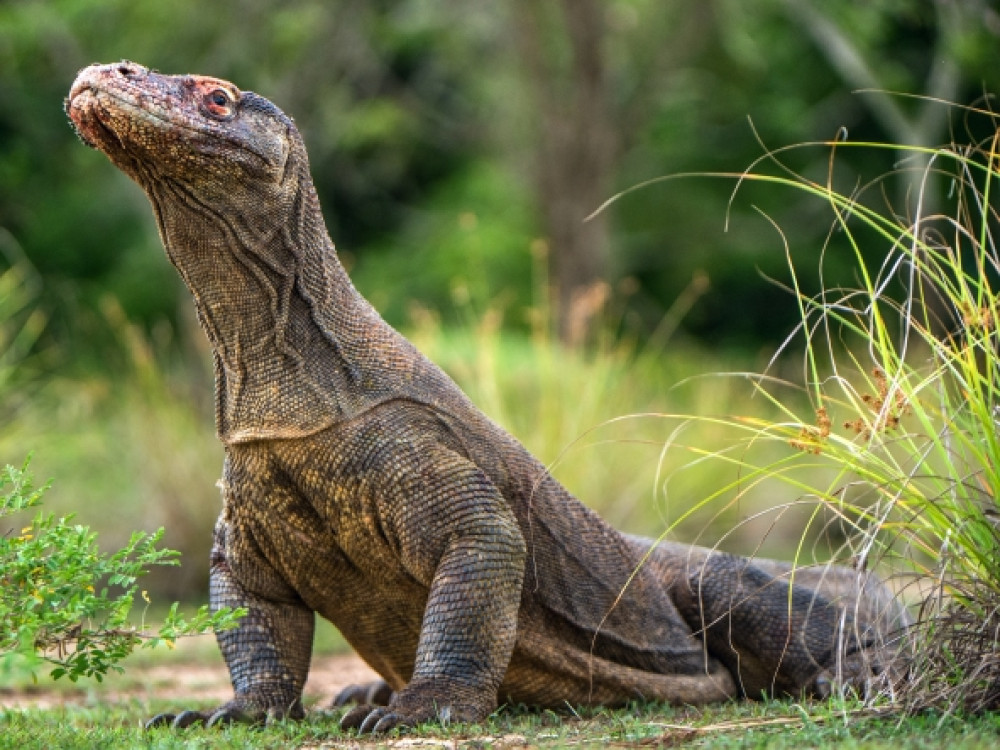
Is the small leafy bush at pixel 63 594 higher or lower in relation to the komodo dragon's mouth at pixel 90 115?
lower

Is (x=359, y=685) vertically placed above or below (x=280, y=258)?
below

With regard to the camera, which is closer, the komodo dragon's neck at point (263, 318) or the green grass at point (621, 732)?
the green grass at point (621, 732)

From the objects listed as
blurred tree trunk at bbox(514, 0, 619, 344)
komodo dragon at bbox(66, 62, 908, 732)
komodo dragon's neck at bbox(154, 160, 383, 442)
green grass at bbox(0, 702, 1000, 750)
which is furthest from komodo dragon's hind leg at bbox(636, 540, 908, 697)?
blurred tree trunk at bbox(514, 0, 619, 344)

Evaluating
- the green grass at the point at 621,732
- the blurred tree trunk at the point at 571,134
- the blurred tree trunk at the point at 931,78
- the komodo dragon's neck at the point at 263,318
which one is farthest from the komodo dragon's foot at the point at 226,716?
the blurred tree trunk at the point at 931,78

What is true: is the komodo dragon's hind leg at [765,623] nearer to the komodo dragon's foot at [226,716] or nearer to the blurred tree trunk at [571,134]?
the komodo dragon's foot at [226,716]

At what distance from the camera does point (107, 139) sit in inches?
185

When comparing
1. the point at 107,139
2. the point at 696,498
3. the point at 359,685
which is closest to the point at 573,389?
the point at 696,498

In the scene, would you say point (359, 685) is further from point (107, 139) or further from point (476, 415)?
point (107, 139)

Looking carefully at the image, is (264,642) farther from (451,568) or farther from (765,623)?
(765,623)

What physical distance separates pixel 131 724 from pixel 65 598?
1465 millimetres

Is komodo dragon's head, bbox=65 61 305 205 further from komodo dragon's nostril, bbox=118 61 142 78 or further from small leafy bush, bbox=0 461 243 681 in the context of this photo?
small leafy bush, bbox=0 461 243 681

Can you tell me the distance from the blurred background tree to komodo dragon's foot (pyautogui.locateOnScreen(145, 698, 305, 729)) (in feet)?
29.4

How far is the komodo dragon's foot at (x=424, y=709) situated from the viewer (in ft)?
15.1

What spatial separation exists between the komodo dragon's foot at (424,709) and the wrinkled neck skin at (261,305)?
94 centimetres
